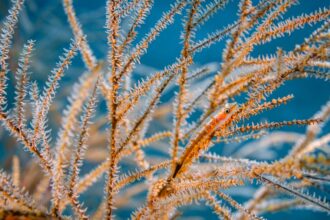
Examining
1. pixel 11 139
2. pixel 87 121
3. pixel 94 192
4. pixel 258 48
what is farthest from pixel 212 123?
pixel 258 48

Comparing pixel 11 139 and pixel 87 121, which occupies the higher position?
pixel 11 139

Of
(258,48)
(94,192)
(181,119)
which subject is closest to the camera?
(181,119)

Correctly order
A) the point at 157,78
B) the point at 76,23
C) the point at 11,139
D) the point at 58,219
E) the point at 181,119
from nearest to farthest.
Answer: the point at 58,219, the point at 157,78, the point at 181,119, the point at 76,23, the point at 11,139

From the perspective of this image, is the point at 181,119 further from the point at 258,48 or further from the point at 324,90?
the point at 324,90

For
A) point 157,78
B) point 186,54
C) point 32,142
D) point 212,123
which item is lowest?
point 32,142

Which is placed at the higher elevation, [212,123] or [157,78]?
[157,78]

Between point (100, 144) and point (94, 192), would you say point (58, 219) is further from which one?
point (94, 192)

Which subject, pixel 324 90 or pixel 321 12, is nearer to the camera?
pixel 321 12

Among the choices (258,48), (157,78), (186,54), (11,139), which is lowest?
(157,78)

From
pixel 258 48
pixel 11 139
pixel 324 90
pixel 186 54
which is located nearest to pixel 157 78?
pixel 186 54
